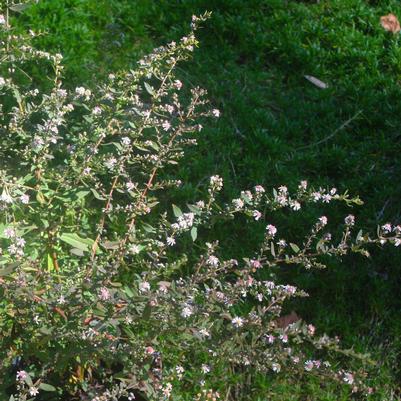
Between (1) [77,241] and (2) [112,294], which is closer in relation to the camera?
(2) [112,294]

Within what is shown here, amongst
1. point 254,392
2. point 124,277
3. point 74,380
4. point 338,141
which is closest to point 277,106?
point 338,141

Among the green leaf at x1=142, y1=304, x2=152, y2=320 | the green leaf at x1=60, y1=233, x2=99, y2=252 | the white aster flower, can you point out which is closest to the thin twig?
the green leaf at x1=60, y1=233, x2=99, y2=252

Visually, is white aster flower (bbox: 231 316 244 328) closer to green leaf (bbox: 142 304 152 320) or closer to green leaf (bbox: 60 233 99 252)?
green leaf (bbox: 142 304 152 320)

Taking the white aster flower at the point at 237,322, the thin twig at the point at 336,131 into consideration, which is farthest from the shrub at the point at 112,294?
the thin twig at the point at 336,131

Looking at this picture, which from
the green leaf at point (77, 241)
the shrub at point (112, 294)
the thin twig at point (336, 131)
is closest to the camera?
the shrub at point (112, 294)

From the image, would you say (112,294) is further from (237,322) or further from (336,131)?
(336,131)

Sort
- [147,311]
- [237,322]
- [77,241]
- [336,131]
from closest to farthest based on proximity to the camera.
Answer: [147,311], [237,322], [77,241], [336,131]

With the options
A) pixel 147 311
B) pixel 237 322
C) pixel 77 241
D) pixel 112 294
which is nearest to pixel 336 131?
pixel 77 241

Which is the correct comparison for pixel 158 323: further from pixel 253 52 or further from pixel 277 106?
pixel 253 52

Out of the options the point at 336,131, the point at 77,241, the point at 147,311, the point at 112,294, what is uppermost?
the point at 147,311

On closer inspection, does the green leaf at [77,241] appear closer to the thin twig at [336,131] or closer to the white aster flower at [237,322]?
the white aster flower at [237,322]

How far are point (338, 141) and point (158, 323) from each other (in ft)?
8.69

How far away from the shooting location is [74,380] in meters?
3.33

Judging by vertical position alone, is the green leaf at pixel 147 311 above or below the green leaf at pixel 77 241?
above
